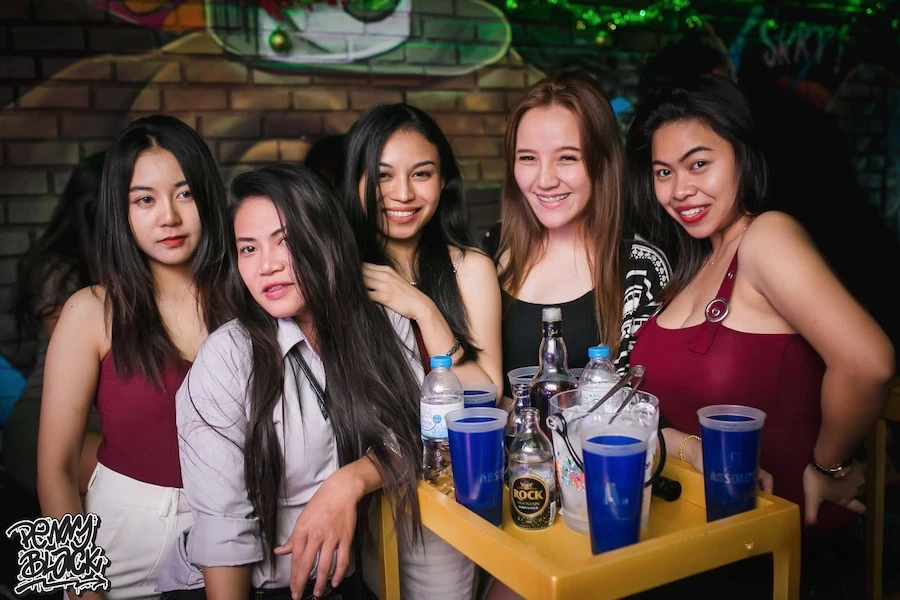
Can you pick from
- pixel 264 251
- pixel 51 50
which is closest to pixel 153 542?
pixel 264 251

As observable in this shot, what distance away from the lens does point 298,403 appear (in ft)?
5.81

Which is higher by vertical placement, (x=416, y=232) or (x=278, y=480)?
(x=416, y=232)

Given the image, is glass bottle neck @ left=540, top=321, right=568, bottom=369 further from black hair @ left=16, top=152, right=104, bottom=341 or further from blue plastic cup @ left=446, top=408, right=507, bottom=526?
black hair @ left=16, top=152, right=104, bottom=341

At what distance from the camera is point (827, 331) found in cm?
161

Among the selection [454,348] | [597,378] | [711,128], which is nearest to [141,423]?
[454,348]

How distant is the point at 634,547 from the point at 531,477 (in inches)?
9.4

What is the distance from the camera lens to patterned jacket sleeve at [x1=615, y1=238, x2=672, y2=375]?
2205mm

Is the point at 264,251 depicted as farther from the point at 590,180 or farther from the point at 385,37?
the point at 385,37

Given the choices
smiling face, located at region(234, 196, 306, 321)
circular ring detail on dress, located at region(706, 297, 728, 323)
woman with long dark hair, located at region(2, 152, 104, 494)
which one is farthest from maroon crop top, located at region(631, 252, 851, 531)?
woman with long dark hair, located at region(2, 152, 104, 494)

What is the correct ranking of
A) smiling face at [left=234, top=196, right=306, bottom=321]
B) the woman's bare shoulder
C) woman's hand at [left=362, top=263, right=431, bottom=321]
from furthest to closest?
the woman's bare shoulder, woman's hand at [left=362, top=263, right=431, bottom=321], smiling face at [left=234, top=196, right=306, bottom=321]

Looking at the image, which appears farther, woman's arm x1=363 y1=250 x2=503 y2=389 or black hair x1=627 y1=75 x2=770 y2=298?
woman's arm x1=363 y1=250 x2=503 y2=389

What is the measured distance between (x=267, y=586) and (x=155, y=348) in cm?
72

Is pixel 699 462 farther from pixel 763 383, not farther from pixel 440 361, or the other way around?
pixel 440 361

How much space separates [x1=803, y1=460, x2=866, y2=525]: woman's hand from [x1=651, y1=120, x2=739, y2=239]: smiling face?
66 centimetres
